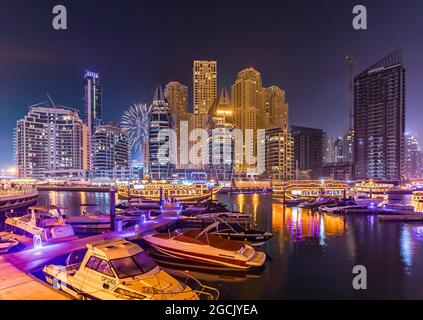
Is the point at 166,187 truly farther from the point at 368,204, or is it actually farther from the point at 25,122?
the point at 25,122

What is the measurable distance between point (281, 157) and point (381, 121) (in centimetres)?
6334

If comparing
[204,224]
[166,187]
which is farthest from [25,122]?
[204,224]

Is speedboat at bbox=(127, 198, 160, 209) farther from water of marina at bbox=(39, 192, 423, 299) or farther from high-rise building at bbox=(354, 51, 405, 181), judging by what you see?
high-rise building at bbox=(354, 51, 405, 181)

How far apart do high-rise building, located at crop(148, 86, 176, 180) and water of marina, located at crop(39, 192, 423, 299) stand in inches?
6178

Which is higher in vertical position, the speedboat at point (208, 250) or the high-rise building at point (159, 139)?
the high-rise building at point (159, 139)

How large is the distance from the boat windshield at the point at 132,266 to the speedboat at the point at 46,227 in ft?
43.2

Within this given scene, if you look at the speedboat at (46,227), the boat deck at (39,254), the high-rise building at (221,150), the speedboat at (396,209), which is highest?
the high-rise building at (221,150)

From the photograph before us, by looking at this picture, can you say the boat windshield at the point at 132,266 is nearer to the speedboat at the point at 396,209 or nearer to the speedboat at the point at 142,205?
the speedboat at the point at 142,205

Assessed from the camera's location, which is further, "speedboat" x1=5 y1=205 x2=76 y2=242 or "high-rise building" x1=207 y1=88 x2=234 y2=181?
"high-rise building" x1=207 y1=88 x2=234 y2=181

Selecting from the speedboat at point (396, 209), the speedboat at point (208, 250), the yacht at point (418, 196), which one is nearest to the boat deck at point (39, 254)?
the speedboat at point (208, 250)

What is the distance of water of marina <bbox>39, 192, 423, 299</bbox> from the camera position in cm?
1694

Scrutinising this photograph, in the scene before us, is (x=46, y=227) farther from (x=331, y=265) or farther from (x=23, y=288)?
(x=331, y=265)

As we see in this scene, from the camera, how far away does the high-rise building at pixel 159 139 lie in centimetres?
18600

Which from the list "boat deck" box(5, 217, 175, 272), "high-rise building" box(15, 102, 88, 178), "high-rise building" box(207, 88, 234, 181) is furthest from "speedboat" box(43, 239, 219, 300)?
"high-rise building" box(15, 102, 88, 178)
